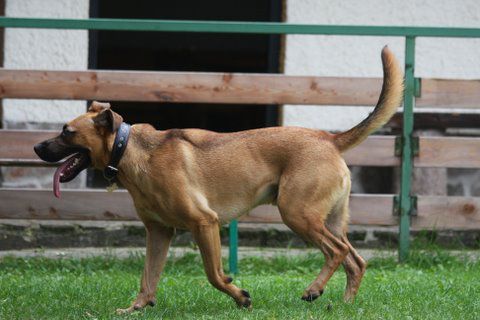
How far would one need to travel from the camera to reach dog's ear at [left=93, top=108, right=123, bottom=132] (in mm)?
6113

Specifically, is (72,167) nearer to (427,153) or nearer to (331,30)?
(331,30)

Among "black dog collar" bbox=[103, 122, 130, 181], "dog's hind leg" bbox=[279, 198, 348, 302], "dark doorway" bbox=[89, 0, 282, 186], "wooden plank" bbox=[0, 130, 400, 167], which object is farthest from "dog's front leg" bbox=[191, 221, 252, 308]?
"dark doorway" bbox=[89, 0, 282, 186]

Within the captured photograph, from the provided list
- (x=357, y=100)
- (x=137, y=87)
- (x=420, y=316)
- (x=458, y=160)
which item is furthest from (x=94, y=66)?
(x=420, y=316)

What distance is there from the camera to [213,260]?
5973 millimetres

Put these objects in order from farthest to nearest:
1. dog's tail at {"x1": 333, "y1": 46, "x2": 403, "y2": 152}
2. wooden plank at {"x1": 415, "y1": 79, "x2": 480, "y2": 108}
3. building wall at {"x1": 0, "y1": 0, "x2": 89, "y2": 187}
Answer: building wall at {"x1": 0, "y1": 0, "x2": 89, "y2": 187} → wooden plank at {"x1": 415, "y1": 79, "x2": 480, "y2": 108} → dog's tail at {"x1": 333, "y1": 46, "x2": 403, "y2": 152}

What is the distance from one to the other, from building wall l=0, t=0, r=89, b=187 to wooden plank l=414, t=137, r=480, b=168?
11.1 feet

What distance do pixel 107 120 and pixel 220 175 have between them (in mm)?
806

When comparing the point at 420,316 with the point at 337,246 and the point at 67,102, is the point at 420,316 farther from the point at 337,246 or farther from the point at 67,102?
the point at 67,102

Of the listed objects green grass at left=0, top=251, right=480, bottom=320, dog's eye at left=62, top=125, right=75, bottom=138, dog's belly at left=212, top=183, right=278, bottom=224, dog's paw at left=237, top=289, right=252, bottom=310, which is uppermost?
dog's eye at left=62, top=125, right=75, bottom=138

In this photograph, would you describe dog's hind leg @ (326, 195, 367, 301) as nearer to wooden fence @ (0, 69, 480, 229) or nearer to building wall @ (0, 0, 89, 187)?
wooden fence @ (0, 69, 480, 229)

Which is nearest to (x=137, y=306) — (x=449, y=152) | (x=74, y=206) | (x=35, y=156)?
(x=74, y=206)

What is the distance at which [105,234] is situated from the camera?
9242 millimetres

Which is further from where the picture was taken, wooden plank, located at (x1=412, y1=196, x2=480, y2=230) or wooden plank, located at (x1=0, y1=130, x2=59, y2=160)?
wooden plank, located at (x1=412, y1=196, x2=480, y2=230)

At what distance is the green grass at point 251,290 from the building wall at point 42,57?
49.0 inches
